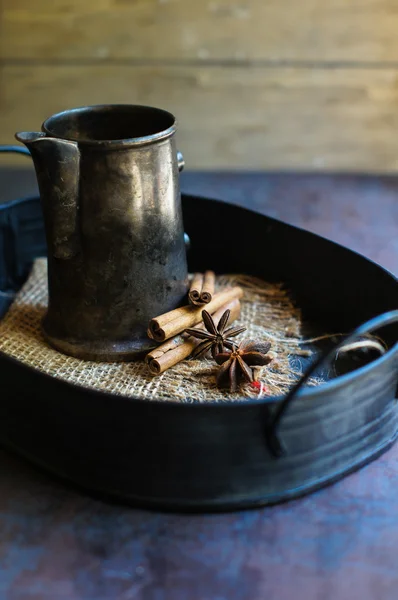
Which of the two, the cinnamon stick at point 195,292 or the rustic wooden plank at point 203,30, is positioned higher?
the rustic wooden plank at point 203,30

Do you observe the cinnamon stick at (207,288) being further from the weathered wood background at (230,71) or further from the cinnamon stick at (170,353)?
the weathered wood background at (230,71)

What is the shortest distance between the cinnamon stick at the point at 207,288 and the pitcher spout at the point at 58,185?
0.19 m

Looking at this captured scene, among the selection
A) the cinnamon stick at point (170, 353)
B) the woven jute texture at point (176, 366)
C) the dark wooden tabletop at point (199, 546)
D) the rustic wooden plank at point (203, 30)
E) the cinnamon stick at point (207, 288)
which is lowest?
the dark wooden tabletop at point (199, 546)

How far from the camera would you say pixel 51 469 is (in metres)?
0.77

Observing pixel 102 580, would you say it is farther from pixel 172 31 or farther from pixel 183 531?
pixel 172 31

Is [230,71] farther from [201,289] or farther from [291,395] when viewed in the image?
[291,395]

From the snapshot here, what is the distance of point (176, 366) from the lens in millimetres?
906

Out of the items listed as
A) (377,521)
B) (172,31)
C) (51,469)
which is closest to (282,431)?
(377,521)

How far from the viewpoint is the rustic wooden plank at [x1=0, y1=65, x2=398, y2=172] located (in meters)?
1.62

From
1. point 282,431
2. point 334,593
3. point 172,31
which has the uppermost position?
point 172,31

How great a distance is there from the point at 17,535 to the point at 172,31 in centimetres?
122

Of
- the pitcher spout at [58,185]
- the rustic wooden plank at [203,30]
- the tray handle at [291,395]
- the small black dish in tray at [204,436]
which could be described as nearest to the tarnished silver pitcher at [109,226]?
the pitcher spout at [58,185]

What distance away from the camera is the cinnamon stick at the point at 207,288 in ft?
3.17

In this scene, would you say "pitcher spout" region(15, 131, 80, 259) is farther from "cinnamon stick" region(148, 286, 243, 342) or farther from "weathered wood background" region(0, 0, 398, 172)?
"weathered wood background" region(0, 0, 398, 172)
